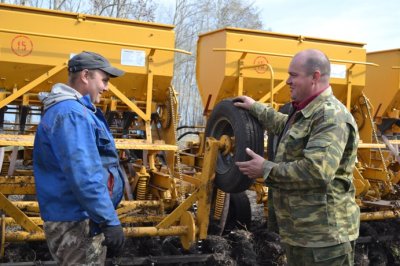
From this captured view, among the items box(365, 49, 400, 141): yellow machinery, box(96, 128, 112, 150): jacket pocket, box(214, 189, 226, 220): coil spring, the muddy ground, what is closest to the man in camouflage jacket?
box(96, 128, 112, 150): jacket pocket

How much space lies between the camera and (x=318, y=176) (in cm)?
286

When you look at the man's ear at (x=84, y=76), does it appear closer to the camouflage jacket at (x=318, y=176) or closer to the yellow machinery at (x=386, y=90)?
the camouflage jacket at (x=318, y=176)

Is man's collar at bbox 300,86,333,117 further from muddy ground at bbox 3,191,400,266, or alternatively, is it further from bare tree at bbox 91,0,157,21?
bare tree at bbox 91,0,157,21

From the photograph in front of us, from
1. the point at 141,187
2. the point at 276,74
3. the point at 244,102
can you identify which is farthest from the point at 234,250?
the point at 276,74

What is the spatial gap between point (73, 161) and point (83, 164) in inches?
2.1

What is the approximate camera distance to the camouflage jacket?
2.88 m

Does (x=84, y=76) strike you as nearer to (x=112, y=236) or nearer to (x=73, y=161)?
(x=73, y=161)

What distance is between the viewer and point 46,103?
293 centimetres

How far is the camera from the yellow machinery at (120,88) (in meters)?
5.41

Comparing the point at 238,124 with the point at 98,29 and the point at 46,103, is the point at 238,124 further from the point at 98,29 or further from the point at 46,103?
the point at 98,29

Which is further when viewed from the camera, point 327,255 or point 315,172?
point 327,255

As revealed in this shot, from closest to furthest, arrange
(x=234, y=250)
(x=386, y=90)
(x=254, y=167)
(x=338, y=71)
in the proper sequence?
1. (x=254, y=167)
2. (x=234, y=250)
3. (x=338, y=71)
4. (x=386, y=90)

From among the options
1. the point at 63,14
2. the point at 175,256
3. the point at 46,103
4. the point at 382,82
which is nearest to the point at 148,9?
the point at 382,82

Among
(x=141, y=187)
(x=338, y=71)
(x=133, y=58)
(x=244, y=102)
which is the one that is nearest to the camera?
(x=244, y=102)
